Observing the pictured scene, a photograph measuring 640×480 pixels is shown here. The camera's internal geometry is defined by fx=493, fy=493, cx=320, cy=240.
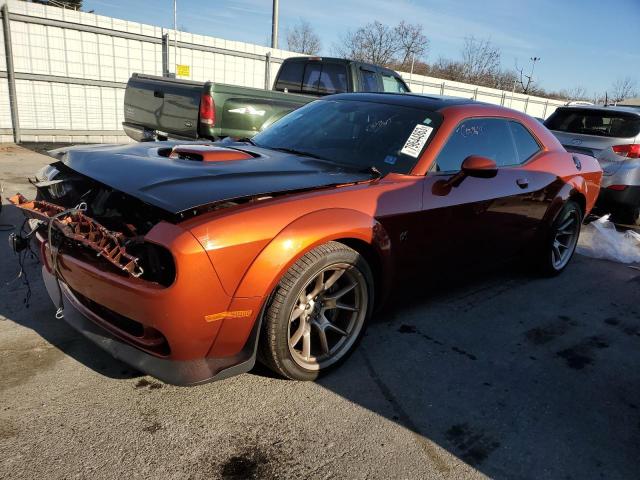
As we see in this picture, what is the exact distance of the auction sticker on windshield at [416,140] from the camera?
3.26 m

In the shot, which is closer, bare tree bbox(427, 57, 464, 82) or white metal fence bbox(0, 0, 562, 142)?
white metal fence bbox(0, 0, 562, 142)

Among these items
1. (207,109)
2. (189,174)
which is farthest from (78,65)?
(189,174)

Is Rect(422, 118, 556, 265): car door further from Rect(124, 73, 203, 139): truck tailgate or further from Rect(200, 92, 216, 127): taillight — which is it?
Rect(124, 73, 203, 139): truck tailgate

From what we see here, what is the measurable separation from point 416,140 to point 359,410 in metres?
1.78

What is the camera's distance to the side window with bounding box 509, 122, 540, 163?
13.5 ft

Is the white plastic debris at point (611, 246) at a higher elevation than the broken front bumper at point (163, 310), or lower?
lower

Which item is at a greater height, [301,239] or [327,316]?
[301,239]

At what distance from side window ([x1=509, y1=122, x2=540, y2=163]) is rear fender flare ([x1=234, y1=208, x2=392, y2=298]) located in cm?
195

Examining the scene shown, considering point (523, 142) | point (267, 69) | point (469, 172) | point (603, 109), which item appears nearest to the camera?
point (469, 172)

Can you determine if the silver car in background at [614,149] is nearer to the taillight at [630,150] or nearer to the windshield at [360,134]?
the taillight at [630,150]

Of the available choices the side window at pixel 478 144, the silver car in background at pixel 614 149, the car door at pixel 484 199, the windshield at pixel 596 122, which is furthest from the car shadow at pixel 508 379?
the windshield at pixel 596 122

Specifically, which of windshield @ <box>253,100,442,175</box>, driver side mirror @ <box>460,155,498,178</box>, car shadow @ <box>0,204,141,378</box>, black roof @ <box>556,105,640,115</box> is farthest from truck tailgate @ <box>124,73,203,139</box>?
black roof @ <box>556,105,640,115</box>

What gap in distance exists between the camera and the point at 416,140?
3312 millimetres

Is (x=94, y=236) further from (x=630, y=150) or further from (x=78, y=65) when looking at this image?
(x=78, y=65)
